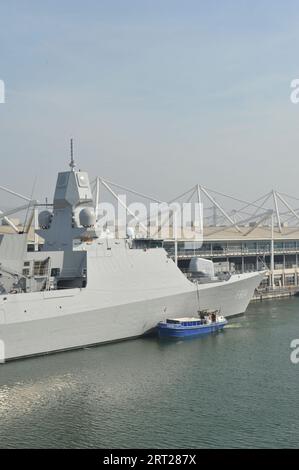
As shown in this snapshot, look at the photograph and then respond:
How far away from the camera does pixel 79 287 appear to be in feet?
76.3

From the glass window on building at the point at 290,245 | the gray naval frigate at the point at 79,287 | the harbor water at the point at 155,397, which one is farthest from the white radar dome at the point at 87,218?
the glass window on building at the point at 290,245

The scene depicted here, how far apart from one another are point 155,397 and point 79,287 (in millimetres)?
7957

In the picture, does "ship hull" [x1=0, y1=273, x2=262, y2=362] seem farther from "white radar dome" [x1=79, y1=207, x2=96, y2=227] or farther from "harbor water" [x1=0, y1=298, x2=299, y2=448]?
"white radar dome" [x1=79, y1=207, x2=96, y2=227]

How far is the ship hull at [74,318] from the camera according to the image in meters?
20.3

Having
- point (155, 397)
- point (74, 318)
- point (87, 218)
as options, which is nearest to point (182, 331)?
point (74, 318)

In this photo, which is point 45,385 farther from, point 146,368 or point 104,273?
point 104,273

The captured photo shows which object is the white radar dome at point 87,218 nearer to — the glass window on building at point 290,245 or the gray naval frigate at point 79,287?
the gray naval frigate at point 79,287

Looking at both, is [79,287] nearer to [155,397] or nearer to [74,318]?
[74,318]

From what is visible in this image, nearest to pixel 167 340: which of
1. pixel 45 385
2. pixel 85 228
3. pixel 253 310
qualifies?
pixel 85 228

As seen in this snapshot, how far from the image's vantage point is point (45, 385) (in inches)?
696

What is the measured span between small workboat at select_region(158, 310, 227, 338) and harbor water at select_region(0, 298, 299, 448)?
0.60 meters

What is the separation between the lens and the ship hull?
20344 millimetres

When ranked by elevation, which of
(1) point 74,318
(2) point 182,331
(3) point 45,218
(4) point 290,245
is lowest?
(2) point 182,331

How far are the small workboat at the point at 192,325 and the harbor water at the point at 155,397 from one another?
60 cm
